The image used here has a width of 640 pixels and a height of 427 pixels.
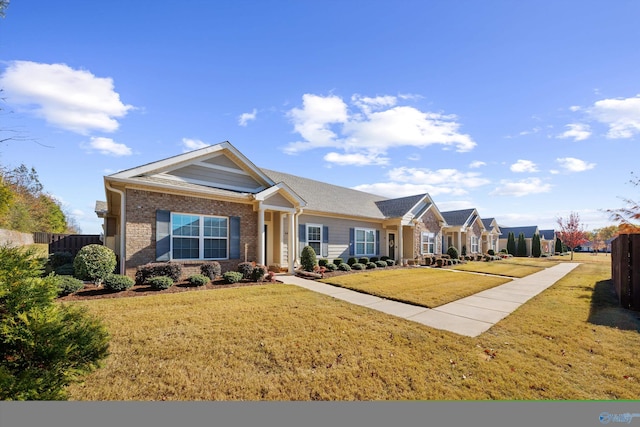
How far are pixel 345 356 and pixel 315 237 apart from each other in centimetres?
1204

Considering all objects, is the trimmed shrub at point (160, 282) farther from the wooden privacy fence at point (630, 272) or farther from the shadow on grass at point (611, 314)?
the wooden privacy fence at point (630, 272)

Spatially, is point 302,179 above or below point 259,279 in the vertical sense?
above

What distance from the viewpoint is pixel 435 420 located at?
8.18 ft

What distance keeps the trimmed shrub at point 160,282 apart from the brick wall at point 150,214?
4.49 ft

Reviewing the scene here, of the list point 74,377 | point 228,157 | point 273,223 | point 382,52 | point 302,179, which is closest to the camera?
point 74,377

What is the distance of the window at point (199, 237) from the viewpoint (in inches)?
431

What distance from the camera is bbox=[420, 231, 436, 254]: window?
23.4m

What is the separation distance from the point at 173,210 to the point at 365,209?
14.0 meters

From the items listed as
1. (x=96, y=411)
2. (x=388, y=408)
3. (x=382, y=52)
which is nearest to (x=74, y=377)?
(x=96, y=411)

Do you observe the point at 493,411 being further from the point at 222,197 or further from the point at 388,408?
the point at 222,197

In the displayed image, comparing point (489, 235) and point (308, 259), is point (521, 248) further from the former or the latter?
point (308, 259)

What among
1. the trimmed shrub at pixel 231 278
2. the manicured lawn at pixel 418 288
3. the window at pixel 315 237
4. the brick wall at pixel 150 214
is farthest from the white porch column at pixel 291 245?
the trimmed shrub at pixel 231 278

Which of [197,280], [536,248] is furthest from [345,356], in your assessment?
[536,248]

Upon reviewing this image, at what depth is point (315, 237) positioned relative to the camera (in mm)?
16469
